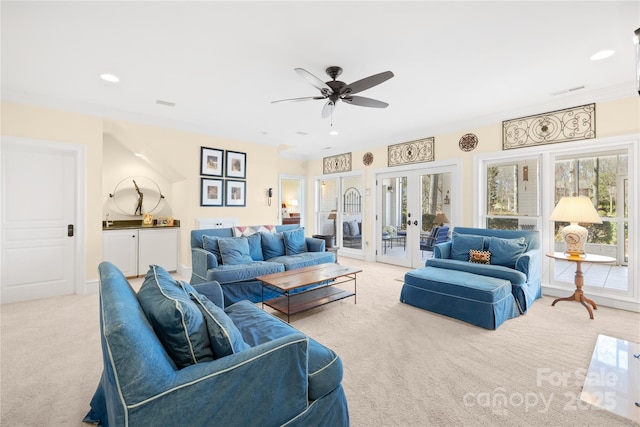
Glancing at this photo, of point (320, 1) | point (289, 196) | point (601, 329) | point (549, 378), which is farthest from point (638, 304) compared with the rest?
point (289, 196)

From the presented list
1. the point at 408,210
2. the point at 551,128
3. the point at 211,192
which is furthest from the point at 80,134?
the point at 551,128

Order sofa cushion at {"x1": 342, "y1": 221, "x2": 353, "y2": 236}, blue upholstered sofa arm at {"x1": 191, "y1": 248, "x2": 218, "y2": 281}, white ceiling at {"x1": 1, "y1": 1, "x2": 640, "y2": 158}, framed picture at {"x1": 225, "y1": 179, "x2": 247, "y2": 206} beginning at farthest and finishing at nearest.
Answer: sofa cushion at {"x1": 342, "y1": 221, "x2": 353, "y2": 236}, framed picture at {"x1": 225, "y1": 179, "x2": 247, "y2": 206}, blue upholstered sofa arm at {"x1": 191, "y1": 248, "x2": 218, "y2": 281}, white ceiling at {"x1": 1, "y1": 1, "x2": 640, "y2": 158}

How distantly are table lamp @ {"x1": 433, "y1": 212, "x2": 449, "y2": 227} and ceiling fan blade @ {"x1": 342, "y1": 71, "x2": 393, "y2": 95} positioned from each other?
10.6ft

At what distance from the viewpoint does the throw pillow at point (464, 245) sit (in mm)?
3908

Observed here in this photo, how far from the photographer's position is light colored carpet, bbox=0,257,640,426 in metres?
1.72

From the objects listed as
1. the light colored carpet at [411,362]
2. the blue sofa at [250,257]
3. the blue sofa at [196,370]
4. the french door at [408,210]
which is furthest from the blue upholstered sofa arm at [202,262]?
the french door at [408,210]

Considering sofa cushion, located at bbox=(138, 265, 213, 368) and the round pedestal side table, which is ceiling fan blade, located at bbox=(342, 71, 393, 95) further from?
the round pedestal side table

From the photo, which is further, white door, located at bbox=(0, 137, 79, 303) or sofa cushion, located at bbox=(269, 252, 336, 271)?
sofa cushion, located at bbox=(269, 252, 336, 271)

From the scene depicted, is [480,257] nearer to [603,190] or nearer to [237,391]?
[603,190]

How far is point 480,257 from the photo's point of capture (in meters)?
3.75

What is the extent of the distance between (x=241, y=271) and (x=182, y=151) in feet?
8.77

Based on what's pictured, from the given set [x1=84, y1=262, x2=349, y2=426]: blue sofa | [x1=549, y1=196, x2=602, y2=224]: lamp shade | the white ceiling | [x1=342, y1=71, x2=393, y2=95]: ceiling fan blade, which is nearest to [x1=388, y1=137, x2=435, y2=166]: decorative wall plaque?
the white ceiling

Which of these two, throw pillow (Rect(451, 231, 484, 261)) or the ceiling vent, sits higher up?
the ceiling vent

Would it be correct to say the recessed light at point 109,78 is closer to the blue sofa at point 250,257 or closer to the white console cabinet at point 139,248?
the blue sofa at point 250,257
